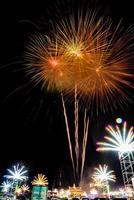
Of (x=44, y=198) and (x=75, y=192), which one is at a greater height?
(x=75, y=192)

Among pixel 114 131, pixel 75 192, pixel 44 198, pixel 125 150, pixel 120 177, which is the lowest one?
pixel 44 198

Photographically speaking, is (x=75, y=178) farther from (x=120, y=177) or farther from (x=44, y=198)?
(x=44, y=198)

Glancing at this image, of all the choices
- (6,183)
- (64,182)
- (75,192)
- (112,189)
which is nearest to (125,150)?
(75,192)

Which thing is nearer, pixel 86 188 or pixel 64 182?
pixel 86 188

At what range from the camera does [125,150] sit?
80.6ft

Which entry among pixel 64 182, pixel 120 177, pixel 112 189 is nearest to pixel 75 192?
pixel 120 177

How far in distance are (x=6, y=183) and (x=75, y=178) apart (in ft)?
153

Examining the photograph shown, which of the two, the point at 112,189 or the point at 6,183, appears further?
the point at 6,183

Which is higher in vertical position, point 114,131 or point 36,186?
point 114,131

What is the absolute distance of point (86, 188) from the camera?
343 ft

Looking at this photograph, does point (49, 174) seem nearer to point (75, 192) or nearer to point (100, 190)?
point (100, 190)

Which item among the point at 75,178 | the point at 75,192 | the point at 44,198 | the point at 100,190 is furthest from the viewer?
the point at 75,178

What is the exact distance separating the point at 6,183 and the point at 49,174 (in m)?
46.1

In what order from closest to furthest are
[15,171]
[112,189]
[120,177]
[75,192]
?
[75,192] → [120,177] → [15,171] → [112,189]
